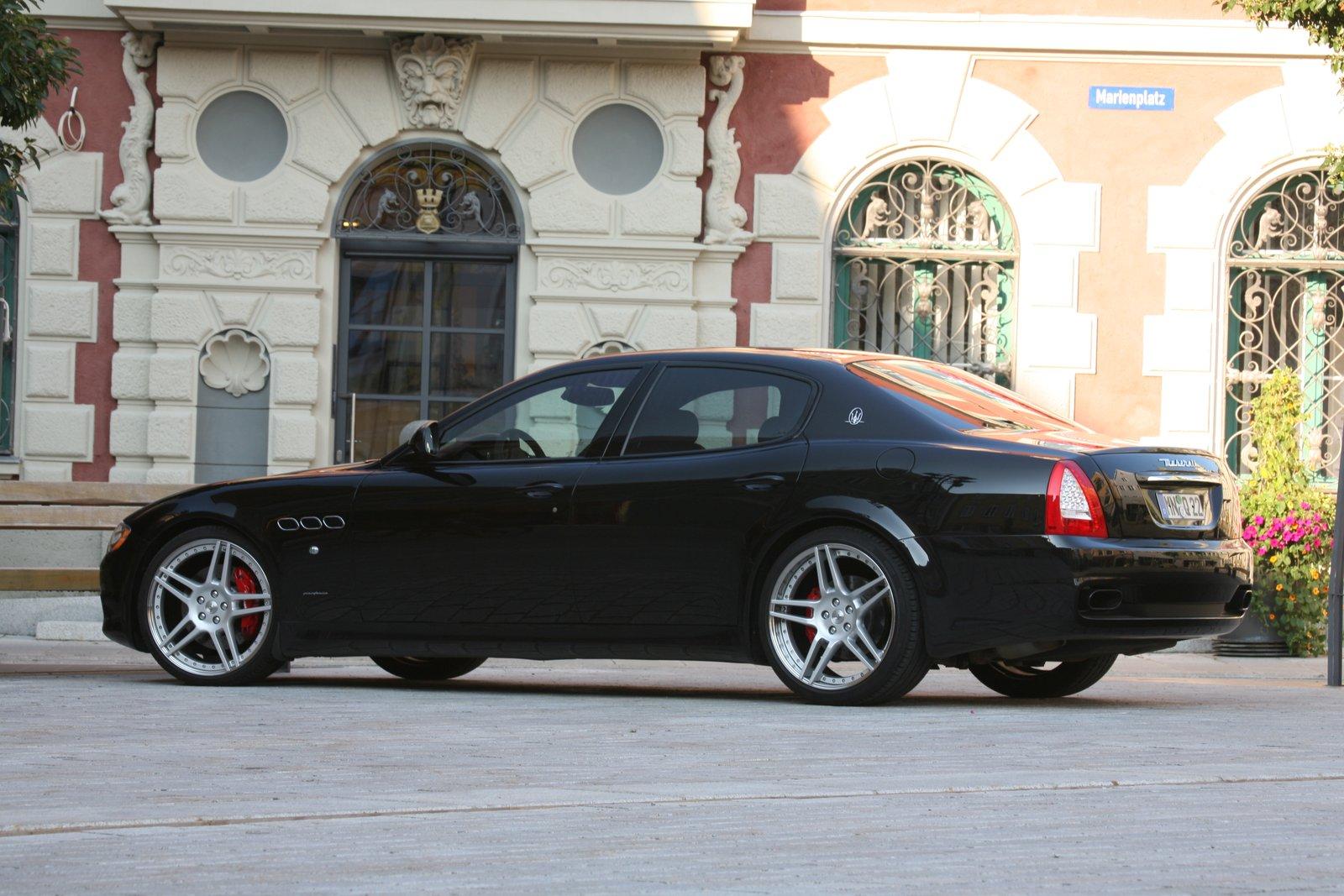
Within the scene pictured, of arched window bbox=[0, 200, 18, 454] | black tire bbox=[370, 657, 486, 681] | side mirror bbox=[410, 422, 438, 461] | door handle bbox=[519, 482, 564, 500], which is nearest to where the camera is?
door handle bbox=[519, 482, 564, 500]

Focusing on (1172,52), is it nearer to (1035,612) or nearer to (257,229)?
(257,229)

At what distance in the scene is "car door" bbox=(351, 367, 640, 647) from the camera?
845 centimetres

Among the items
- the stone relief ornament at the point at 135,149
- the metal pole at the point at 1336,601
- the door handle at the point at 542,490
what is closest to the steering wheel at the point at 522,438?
the door handle at the point at 542,490

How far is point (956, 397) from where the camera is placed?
8.36 meters

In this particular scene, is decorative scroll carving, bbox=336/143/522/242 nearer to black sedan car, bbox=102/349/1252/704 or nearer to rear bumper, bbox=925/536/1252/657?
black sedan car, bbox=102/349/1252/704

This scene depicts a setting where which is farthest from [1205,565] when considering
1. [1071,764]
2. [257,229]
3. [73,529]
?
[257,229]

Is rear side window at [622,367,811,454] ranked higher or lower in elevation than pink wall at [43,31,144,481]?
lower

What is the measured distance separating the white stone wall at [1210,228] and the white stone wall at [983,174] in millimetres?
610

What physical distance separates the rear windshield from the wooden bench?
21.8ft

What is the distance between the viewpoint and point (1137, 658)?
540 inches

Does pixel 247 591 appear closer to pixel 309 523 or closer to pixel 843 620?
pixel 309 523

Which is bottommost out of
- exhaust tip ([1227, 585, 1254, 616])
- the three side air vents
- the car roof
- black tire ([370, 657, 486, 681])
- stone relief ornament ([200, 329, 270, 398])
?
black tire ([370, 657, 486, 681])

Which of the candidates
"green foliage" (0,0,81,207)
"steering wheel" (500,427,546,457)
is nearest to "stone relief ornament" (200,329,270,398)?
"green foliage" (0,0,81,207)

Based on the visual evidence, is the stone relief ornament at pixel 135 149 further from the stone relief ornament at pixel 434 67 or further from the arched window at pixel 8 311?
the stone relief ornament at pixel 434 67
